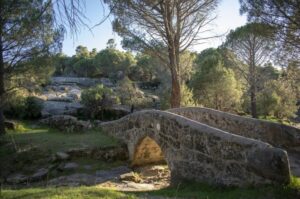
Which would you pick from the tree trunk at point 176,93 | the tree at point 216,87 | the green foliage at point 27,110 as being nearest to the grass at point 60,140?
the tree trunk at point 176,93

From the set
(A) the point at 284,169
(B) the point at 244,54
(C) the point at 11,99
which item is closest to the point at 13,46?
(C) the point at 11,99

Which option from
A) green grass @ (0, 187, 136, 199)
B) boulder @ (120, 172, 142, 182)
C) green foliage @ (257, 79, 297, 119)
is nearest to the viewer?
green grass @ (0, 187, 136, 199)

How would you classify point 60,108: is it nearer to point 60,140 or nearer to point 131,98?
point 131,98

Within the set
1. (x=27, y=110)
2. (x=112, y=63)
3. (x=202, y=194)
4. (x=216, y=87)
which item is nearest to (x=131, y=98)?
(x=216, y=87)

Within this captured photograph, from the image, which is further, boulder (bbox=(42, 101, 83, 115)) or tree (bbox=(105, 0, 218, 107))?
boulder (bbox=(42, 101, 83, 115))

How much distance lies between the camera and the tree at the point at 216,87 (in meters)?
30.8

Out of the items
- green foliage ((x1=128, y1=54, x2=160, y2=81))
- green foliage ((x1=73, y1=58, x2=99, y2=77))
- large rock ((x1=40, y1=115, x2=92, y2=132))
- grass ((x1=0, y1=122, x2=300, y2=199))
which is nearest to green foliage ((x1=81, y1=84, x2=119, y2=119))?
grass ((x1=0, y1=122, x2=300, y2=199))

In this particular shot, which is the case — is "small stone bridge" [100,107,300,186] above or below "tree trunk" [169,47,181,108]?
below

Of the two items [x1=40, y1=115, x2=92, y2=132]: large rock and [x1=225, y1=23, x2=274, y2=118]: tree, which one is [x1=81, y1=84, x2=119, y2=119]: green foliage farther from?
[x1=225, y1=23, x2=274, y2=118]: tree

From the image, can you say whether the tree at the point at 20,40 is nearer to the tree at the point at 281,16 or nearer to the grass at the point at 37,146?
the grass at the point at 37,146

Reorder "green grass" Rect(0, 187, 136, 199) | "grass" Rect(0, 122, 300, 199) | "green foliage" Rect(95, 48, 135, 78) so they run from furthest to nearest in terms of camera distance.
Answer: "green foliage" Rect(95, 48, 135, 78), "grass" Rect(0, 122, 300, 199), "green grass" Rect(0, 187, 136, 199)

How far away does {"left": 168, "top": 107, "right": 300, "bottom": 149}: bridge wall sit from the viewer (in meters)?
10.5

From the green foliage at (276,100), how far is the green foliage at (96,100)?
15.9 meters

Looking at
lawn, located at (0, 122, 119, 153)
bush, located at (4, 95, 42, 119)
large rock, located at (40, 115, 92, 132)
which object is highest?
bush, located at (4, 95, 42, 119)
